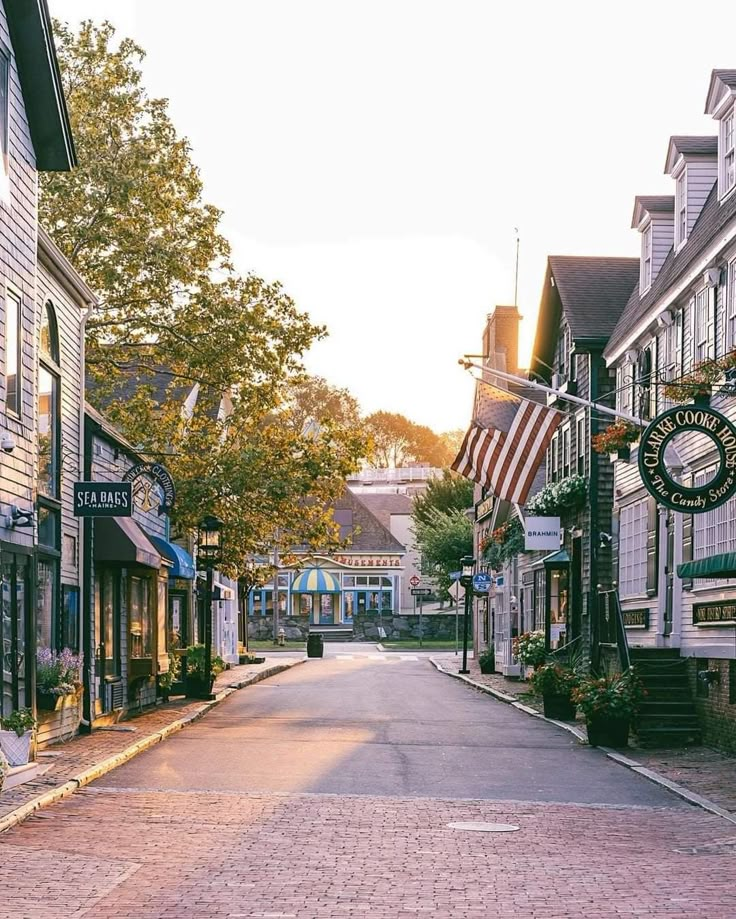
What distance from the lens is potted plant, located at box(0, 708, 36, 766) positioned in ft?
53.1

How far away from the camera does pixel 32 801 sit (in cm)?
1421

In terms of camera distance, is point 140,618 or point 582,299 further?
point 582,299

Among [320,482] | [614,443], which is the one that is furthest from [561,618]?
[614,443]

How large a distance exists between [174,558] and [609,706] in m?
10.8

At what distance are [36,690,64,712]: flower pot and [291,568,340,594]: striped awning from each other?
6657 cm

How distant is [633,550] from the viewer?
96.0 feet

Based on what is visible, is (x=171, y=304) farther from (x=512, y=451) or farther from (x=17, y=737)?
(x=17, y=737)

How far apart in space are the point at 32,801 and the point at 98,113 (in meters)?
21.8

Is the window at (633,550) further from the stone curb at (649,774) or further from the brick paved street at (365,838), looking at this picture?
the brick paved street at (365,838)

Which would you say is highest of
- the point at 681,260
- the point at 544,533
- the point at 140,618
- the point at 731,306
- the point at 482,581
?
the point at 681,260

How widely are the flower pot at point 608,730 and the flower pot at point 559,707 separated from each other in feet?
15.3

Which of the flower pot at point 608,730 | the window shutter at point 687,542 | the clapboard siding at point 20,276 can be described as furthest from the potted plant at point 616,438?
the clapboard siding at point 20,276

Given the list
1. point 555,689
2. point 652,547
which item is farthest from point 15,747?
point 652,547

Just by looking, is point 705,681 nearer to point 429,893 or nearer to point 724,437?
point 724,437
